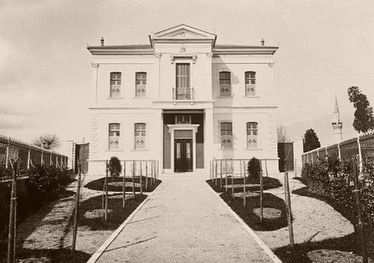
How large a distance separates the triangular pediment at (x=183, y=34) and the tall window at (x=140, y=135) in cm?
625

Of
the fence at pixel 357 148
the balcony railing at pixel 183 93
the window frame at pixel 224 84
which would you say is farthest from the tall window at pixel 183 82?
the fence at pixel 357 148

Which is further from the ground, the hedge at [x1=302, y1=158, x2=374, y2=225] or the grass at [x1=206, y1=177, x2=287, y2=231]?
the hedge at [x1=302, y1=158, x2=374, y2=225]

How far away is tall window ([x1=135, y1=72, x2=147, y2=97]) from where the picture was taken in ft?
92.7

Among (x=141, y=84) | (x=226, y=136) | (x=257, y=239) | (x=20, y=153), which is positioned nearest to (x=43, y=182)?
(x=20, y=153)

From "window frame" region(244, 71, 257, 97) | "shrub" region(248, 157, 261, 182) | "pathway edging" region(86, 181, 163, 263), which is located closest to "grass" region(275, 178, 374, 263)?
"pathway edging" region(86, 181, 163, 263)

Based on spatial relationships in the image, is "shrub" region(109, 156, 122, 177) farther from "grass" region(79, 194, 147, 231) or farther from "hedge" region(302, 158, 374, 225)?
"hedge" region(302, 158, 374, 225)

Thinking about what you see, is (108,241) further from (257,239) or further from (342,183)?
(342,183)

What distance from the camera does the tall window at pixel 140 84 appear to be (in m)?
28.2

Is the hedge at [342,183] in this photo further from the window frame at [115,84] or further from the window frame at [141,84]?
the window frame at [115,84]

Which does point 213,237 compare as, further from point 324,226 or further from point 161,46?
point 161,46

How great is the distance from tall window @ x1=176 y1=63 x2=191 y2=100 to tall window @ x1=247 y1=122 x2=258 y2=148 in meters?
4.99

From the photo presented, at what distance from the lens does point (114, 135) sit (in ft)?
91.1

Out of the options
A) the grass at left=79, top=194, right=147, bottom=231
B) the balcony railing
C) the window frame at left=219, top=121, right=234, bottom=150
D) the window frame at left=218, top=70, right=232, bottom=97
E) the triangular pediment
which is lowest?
the grass at left=79, top=194, right=147, bottom=231

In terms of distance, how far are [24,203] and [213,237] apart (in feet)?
21.6
